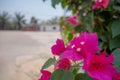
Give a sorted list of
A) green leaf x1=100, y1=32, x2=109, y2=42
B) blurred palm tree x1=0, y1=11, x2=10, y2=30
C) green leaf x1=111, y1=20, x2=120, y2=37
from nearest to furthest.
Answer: green leaf x1=111, y1=20, x2=120, y2=37, green leaf x1=100, y1=32, x2=109, y2=42, blurred palm tree x1=0, y1=11, x2=10, y2=30

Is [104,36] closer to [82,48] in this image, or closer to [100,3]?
[100,3]

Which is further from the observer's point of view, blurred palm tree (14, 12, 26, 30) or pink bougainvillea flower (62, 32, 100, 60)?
blurred palm tree (14, 12, 26, 30)

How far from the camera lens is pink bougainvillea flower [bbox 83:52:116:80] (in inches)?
15.2

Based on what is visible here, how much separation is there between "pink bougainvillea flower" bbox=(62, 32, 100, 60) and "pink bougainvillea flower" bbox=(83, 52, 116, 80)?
0.5 inches

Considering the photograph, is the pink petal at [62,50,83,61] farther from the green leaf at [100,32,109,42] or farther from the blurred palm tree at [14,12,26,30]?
the blurred palm tree at [14,12,26,30]

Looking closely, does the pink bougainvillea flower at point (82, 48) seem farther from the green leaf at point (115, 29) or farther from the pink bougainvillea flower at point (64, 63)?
the green leaf at point (115, 29)

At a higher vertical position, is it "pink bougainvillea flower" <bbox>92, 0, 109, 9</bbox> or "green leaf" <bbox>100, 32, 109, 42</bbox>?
"pink bougainvillea flower" <bbox>92, 0, 109, 9</bbox>

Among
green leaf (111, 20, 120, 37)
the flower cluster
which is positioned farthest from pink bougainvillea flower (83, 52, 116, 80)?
green leaf (111, 20, 120, 37)

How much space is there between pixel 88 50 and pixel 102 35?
0.63 meters

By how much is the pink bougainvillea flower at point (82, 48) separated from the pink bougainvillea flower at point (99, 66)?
0.01 metres

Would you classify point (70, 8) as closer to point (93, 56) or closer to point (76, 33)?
point (76, 33)

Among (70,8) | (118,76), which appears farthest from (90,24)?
(118,76)

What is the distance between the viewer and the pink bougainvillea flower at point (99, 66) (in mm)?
387

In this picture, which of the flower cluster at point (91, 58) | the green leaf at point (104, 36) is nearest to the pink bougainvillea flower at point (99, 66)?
the flower cluster at point (91, 58)
